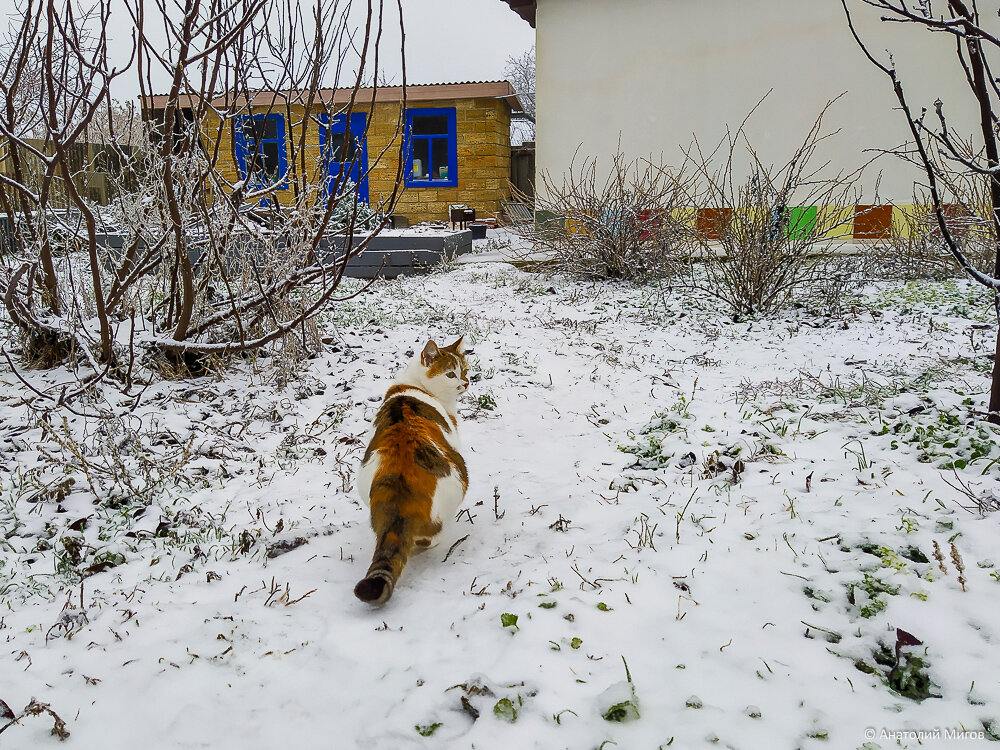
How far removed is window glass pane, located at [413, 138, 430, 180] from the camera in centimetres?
1789

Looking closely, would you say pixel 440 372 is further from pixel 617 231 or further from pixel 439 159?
pixel 439 159

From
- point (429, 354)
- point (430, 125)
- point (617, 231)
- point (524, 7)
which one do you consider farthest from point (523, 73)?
point (429, 354)

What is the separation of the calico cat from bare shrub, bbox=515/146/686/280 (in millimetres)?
5935

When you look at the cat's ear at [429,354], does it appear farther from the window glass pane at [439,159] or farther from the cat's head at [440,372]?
the window glass pane at [439,159]

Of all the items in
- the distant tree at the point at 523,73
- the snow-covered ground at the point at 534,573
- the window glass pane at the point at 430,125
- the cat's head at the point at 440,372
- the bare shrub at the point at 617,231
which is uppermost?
Answer: the distant tree at the point at 523,73

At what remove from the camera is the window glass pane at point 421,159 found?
17.9m

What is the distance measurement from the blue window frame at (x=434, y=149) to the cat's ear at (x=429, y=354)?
48.4ft

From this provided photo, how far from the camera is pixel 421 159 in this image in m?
18.1

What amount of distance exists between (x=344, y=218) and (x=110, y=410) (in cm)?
855

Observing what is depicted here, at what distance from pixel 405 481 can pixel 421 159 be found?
55.4 feet

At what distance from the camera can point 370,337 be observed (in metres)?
6.50

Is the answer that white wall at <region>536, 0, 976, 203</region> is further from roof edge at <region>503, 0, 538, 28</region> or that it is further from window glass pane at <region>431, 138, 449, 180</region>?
window glass pane at <region>431, 138, 449, 180</region>

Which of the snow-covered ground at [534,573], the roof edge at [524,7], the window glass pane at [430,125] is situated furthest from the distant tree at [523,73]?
the snow-covered ground at [534,573]

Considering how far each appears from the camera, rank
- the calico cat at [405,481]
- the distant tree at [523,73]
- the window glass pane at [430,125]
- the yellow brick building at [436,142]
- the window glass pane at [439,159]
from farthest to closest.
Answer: the distant tree at [523,73], the window glass pane at [439,159], the window glass pane at [430,125], the yellow brick building at [436,142], the calico cat at [405,481]
